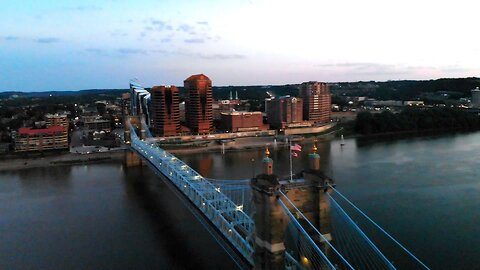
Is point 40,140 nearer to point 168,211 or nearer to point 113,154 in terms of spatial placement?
point 113,154

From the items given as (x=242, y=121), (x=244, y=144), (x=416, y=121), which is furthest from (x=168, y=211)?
(x=416, y=121)

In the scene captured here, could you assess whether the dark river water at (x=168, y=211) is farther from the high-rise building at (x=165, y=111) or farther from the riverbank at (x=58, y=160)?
the high-rise building at (x=165, y=111)

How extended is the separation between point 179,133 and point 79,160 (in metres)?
5.46

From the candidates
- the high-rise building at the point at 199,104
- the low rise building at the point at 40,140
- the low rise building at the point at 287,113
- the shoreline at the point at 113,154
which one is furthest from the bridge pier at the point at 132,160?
the low rise building at the point at 287,113

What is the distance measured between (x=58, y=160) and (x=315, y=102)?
44.6 ft

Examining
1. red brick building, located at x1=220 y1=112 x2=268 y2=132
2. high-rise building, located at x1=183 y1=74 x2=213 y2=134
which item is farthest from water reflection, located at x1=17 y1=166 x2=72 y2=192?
red brick building, located at x1=220 y1=112 x2=268 y2=132

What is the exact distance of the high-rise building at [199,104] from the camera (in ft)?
64.2

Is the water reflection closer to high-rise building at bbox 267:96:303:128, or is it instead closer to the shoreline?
the shoreline

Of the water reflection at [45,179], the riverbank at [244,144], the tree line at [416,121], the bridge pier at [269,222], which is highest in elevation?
the bridge pier at [269,222]

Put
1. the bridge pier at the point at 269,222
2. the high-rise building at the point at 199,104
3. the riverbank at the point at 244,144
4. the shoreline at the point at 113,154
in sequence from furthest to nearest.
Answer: the high-rise building at the point at 199,104 → the riverbank at the point at 244,144 → the shoreline at the point at 113,154 → the bridge pier at the point at 269,222

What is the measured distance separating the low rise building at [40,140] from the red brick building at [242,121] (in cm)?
732

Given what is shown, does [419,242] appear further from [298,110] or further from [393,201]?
[298,110]

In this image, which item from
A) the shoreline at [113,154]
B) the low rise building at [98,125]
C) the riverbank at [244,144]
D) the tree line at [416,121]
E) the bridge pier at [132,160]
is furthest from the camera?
the low rise building at [98,125]

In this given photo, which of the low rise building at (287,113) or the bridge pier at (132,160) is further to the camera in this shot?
the low rise building at (287,113)
